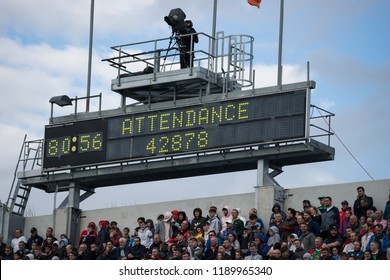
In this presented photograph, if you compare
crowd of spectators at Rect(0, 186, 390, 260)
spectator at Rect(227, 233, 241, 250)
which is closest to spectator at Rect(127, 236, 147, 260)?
crowd of spectators at Rect(0, 186, 390, 260)

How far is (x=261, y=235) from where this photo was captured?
2753 cm

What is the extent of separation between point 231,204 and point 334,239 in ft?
17.2

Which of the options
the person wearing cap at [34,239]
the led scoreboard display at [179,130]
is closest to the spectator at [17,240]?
the person wearing cap at [34,239]

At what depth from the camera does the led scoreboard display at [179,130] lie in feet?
97.0

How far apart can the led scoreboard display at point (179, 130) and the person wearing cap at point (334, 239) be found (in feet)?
11.1

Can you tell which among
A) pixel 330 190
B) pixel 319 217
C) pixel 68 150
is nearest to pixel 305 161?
pixel 330 190

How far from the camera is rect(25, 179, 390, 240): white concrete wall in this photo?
28.7 meters

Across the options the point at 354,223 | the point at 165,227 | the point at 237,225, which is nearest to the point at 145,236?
the point at 165,227

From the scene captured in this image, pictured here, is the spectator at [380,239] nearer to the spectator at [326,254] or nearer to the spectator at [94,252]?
the spectator at [326,254]

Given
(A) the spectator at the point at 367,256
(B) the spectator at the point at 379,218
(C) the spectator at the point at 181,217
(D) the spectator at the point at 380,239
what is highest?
(C) the spectator at the point at 181,217

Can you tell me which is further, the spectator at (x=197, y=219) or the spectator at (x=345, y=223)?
the spectator at (x=197, y=219)

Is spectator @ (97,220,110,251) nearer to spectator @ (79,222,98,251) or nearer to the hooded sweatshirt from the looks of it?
spectator @ (79,222,98,251)

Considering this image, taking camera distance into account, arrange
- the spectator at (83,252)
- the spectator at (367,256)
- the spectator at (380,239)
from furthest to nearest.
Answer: the spectator at (83,252) < the spectator at (380,239) < the spectator at (367,256)

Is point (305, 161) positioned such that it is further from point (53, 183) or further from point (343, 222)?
→ point (53, 183)
